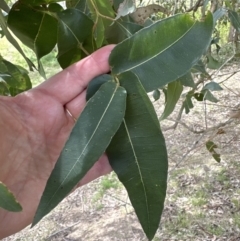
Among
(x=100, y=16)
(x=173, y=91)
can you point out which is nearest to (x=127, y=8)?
(x=100, y=16)

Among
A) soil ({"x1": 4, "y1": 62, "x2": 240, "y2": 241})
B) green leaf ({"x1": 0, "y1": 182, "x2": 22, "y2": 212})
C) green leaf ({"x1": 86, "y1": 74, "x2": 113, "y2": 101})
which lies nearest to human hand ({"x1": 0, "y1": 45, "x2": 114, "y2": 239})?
green leaf ({"x1": 86, "y1": 74, "x2": 113, "y2": 101})

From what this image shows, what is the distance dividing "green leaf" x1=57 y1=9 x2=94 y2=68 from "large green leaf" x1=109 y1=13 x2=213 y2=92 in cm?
9

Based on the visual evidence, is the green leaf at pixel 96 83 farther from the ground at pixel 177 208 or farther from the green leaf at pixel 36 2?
the ground at pixel 177 208

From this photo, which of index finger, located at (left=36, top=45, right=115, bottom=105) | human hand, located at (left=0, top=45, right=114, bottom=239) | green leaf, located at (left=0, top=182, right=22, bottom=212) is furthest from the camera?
human hand, located at (left=0, top=45, right=114, bottom=239)

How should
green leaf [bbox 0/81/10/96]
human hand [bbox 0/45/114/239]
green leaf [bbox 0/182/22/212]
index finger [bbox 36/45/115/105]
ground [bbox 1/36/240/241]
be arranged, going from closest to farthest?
green leaf [bbox 0/182/22/212] → index finger [bbox 36/45/115/105] → human hand [bbox 0/45/114/239] → green leaf [bbox 0/81/10/96] → ground [bbox 1/36/240/241]

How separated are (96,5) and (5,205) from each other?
29 cm

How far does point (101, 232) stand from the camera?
169 cm

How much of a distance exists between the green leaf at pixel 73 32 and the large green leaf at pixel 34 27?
0.03m

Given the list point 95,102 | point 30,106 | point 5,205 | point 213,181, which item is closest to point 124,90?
point 95,102

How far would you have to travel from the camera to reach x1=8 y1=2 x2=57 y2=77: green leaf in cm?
51

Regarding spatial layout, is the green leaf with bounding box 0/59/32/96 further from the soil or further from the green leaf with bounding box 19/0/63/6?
the soil

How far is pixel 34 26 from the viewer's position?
516 mm

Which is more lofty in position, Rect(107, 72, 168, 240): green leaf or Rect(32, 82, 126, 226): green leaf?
Rect(32, 82, 126, 226): green leaf

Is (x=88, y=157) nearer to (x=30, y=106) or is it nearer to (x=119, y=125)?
(x=119, y=125)
